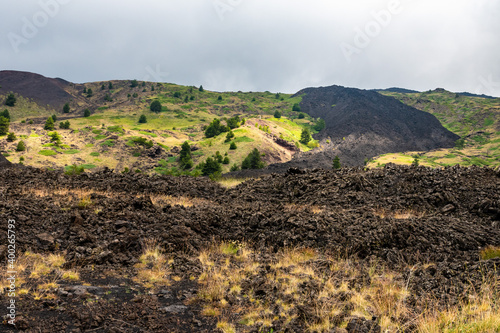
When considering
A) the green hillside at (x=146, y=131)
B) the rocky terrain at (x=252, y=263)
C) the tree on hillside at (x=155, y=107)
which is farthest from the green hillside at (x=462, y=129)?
the tree on hillside at (x=155, y=107)

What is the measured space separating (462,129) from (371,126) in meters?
26.5

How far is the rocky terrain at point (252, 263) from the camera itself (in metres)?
5.07

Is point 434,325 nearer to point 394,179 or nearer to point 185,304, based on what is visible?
point 185,304

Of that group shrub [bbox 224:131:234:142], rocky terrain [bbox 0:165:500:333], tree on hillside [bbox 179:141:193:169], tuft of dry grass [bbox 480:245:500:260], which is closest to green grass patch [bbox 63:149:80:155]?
tree on hillside [bbox 179:141:193:169]

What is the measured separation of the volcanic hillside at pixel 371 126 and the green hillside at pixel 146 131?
9.59 metres

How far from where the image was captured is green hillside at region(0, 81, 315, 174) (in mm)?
46969

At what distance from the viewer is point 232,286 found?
669 centimetres

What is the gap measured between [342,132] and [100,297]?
83430 millimetres

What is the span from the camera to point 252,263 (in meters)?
8.27

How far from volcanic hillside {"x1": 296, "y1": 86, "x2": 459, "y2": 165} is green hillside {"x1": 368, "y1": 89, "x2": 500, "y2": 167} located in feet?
17.0

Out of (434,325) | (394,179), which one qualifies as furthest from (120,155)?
(434,325)

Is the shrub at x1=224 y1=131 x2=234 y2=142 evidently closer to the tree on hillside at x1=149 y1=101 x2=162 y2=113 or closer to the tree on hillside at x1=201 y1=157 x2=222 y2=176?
the tree on hillside at x1=201 y1=157 x2=222 y2=176

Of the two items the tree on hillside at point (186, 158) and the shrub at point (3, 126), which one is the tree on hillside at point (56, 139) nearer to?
the shrub at point (3, 126)

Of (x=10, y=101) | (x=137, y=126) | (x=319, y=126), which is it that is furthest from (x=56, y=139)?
(x=319, y=126)
